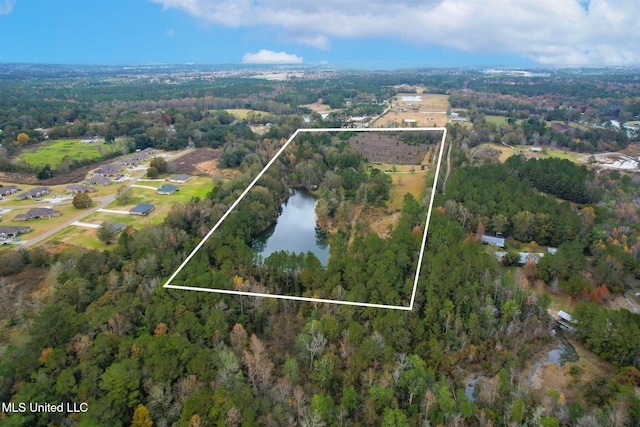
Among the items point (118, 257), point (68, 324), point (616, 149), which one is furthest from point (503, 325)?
point (616, 149)

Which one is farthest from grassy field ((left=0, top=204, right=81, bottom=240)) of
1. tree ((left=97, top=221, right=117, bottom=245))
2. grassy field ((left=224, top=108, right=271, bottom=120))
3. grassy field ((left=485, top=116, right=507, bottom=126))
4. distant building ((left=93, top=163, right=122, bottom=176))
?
grassy field ((left=485, top=116, right=507, bottom=126))

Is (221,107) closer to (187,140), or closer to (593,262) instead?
(187,140)

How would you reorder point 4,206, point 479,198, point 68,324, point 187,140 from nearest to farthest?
point 68,324 → point 479,198 → point 4,206 → point 187,140

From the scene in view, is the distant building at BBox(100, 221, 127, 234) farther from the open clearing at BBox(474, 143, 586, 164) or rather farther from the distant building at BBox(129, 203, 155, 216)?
the open clearing at BBox(474, 143, 586, 164)

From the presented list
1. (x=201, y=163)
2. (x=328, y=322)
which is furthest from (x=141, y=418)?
(x=201, y=163)

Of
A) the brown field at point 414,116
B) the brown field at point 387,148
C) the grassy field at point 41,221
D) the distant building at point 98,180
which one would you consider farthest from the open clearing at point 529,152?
the grassy field at point 41,221

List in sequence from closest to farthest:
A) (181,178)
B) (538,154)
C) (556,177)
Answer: (556,177), (181,178), (538,154)

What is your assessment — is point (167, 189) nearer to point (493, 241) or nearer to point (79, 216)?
point (79, 216)

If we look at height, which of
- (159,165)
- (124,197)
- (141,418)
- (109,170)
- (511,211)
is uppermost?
A: (159,165)
